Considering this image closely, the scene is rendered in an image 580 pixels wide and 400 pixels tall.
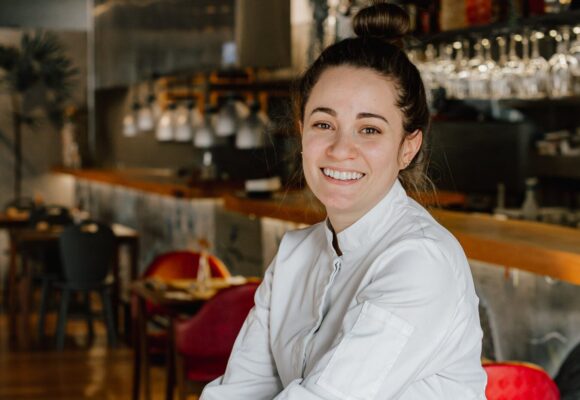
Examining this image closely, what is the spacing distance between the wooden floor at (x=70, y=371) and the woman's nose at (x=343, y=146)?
4727 millimetres

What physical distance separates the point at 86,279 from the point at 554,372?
15.7ft

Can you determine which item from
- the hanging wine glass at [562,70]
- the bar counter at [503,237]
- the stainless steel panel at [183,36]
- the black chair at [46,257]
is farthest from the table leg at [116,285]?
the hanging wine glass at [562,70]

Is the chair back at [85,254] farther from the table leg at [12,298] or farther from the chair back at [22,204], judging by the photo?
the chair back at [22,204]

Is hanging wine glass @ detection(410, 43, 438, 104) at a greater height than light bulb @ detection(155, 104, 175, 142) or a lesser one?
greater

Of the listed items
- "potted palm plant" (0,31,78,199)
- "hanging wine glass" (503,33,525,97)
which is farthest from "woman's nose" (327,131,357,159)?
"potted palm plant" (0,31,78,199)

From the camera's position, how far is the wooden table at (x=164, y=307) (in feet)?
16.6

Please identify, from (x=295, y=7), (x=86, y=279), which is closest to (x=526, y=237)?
(x=86, y=279)

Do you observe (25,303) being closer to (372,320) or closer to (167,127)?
(167,127)

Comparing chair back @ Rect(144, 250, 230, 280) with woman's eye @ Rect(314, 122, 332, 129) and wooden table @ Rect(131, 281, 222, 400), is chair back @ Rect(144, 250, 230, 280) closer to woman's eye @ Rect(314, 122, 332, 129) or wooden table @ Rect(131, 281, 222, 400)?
wooden table @ Rect(131, 281, 222, 400)

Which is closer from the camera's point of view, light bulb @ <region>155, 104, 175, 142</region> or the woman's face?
the woman's face

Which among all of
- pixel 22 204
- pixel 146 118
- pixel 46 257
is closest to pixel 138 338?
pixel 46 257

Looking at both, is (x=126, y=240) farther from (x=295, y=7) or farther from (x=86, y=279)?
(x=295, y=7)

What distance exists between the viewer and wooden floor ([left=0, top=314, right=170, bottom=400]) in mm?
6512

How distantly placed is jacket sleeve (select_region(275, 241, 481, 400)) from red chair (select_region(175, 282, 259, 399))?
114 inches
